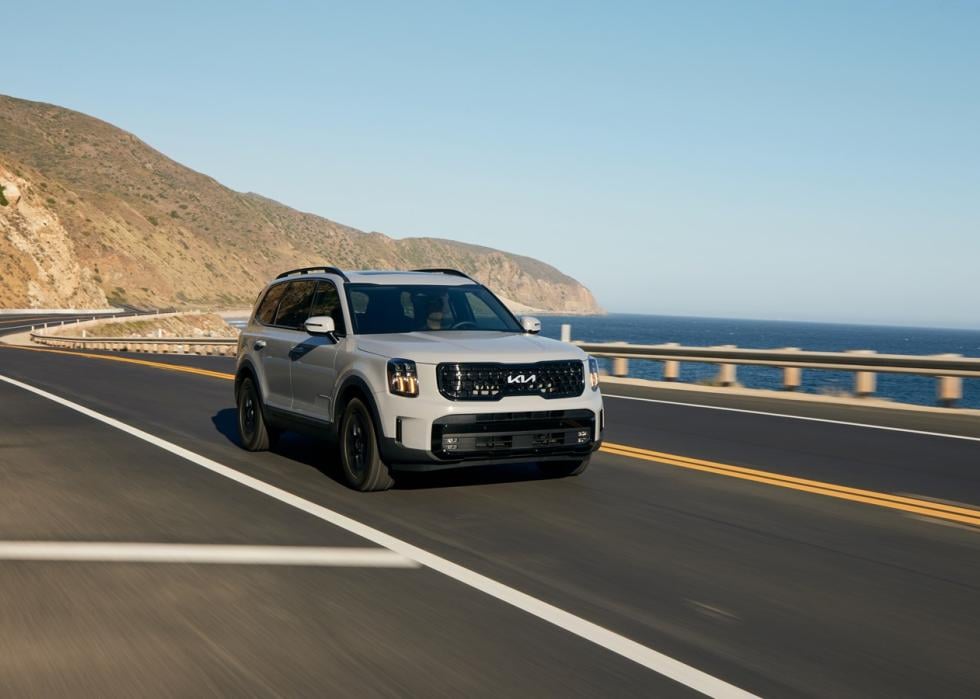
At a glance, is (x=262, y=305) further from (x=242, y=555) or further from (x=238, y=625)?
(x=238, y=625)

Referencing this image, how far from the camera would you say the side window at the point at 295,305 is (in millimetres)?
10836

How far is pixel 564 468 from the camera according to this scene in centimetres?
988

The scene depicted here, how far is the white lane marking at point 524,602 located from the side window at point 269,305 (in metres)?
1.88

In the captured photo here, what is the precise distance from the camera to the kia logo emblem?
8.80 metres

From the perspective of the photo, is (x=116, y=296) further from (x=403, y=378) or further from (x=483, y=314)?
(x=403, y=378)

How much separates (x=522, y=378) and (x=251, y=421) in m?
3.85

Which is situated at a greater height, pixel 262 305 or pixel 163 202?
pixel 163 202

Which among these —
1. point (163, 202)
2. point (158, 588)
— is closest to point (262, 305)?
point (158, 588)

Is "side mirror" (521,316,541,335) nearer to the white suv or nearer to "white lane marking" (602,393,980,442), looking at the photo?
the white suv

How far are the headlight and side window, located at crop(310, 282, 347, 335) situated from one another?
1.12 m

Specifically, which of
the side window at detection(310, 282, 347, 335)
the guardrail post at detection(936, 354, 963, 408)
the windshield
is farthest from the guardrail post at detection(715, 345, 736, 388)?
the side window at detection(310, 282, 347, 335)

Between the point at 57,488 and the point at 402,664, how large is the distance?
5487mm

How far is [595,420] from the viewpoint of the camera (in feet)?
30.1

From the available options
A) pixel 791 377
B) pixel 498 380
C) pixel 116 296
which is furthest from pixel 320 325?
pixel 116 296
